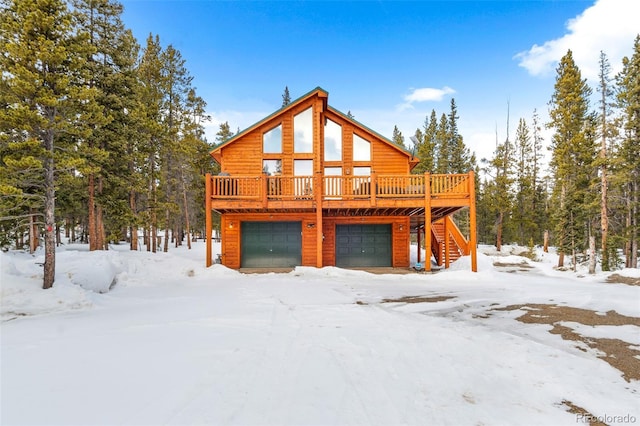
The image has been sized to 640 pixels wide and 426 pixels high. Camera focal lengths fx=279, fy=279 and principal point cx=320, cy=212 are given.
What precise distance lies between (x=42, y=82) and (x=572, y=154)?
3135 cm

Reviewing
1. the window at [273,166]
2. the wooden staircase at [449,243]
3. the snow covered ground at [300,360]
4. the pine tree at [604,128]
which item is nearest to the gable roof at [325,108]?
the window at [273,166]

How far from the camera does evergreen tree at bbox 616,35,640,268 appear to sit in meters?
17.1

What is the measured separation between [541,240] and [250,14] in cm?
4113

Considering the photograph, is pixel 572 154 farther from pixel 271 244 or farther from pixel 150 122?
pixel 150 122

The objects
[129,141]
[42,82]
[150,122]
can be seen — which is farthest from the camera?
[129,141]

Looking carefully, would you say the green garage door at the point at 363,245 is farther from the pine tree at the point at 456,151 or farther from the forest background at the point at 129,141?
the pine tree at the point at 456,151

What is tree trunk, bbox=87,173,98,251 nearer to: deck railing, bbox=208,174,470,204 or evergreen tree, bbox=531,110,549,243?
deck railing, bbox=208,174,470,204

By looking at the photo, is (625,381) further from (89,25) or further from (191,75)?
(191,75)

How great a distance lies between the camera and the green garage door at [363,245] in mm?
15375

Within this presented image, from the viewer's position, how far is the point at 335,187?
12922 millimetres

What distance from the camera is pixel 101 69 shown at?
14.0 m

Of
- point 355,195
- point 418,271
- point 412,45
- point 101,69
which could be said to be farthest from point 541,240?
point 101,69

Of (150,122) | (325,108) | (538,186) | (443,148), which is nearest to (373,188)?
(325,108)

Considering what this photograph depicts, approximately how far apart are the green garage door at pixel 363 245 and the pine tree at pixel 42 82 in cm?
1149
